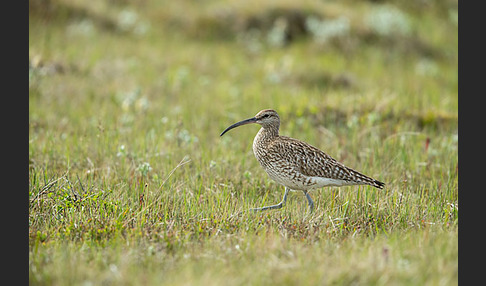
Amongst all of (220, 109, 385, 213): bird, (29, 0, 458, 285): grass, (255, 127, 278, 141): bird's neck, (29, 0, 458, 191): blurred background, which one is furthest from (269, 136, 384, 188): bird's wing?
(29, 0, 458, 191): blurred background

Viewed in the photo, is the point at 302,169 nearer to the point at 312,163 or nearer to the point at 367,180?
the point at 312,163

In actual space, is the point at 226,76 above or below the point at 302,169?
above

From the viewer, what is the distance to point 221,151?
8359mm

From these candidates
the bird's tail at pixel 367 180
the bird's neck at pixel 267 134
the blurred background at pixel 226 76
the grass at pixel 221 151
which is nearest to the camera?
the grass at pixel 221 151

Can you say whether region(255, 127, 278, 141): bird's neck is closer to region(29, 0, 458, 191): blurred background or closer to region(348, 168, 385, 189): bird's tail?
region(29, 0, 458, 191): blurred background

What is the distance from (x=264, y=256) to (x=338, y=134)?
4.87 metres

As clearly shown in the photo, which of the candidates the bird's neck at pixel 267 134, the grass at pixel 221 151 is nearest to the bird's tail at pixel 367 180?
the grass at pixel 221 151

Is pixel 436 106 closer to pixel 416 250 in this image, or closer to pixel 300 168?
pixel 300 168

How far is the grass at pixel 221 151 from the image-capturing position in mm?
4824

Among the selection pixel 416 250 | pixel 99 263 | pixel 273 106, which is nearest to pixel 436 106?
pixel 273 106

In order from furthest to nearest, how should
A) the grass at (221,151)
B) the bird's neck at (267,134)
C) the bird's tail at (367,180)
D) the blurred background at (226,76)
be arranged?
the blurred background at (226,76)
the bird's neck at (267,134)
the bird's tail at (367,180)
the grass at (221,151)

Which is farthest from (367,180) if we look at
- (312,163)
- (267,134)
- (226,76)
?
(226,76)

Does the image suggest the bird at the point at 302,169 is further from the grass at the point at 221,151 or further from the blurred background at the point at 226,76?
the blurred background at the point at 226,76

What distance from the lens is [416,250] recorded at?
4.87m
